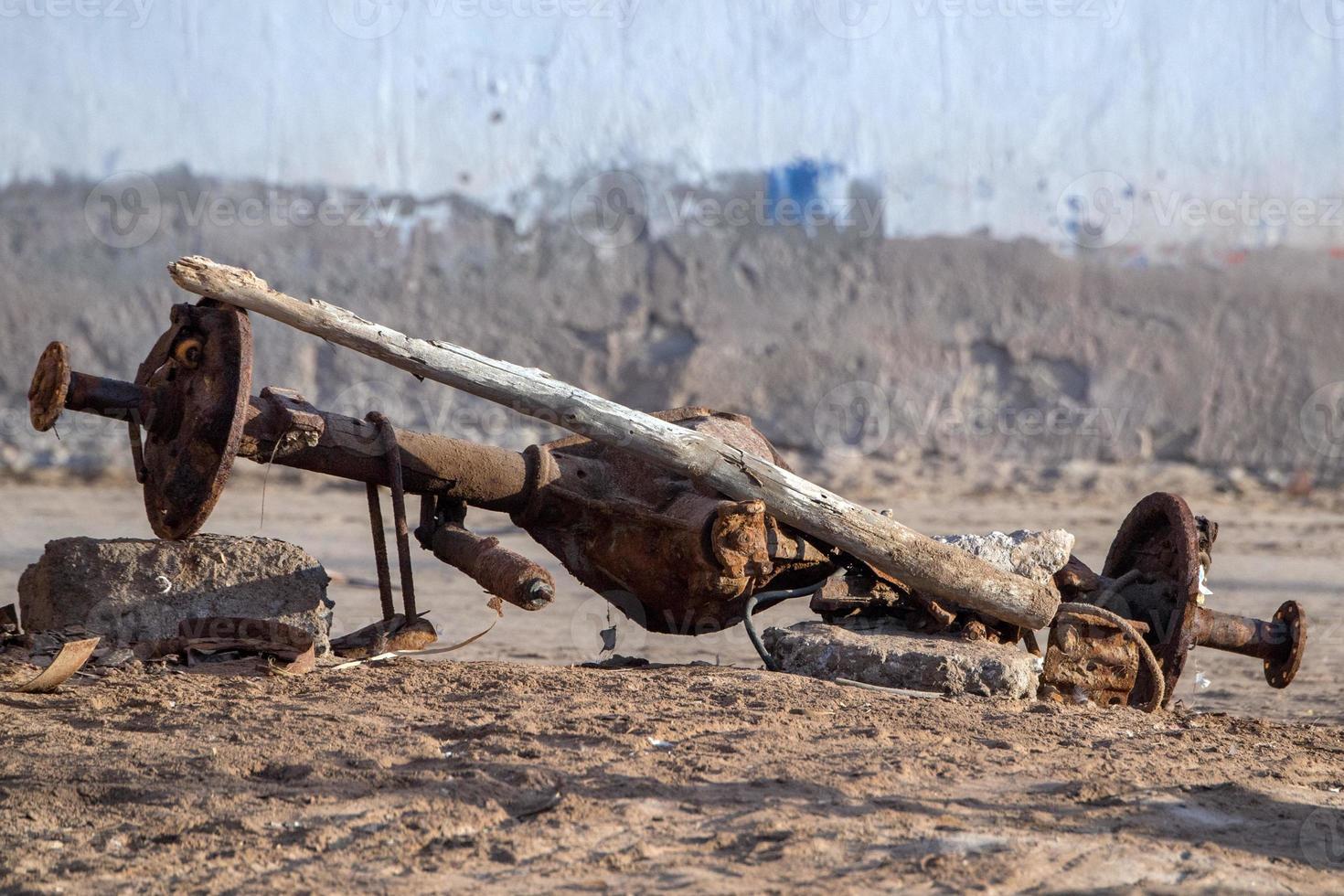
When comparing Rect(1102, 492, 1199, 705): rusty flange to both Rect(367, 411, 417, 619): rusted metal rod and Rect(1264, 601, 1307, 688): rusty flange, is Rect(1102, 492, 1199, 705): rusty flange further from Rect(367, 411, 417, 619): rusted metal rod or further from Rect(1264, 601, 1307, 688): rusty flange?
Rect(367, 411, 417, 619): rusted metal rod

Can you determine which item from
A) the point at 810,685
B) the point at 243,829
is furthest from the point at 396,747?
the point at 810,685

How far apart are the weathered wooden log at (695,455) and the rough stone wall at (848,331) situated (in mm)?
6116

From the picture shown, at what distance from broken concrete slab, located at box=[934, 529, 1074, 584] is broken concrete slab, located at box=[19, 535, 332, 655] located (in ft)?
7.14

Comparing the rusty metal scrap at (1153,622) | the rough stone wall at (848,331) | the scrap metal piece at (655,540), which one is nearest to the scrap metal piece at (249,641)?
the scrap metal piece at (655,540)

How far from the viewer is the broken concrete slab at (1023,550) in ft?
14.5

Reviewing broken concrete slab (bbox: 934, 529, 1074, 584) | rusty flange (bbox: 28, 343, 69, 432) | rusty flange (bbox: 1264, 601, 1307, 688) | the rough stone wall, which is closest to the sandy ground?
rusty flange (bbox: 1264, 601, 1307, 688)

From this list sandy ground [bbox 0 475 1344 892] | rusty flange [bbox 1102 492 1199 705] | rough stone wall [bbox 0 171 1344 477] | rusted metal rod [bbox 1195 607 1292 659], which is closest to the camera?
sandy ground [bbox 0 475 1344 892]

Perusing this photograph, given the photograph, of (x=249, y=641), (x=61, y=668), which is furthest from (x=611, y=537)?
(x=61, y=668)

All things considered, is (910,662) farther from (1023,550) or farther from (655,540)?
(655,540)

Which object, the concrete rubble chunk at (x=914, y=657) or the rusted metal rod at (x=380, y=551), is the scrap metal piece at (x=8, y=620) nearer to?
the rusted metal rod at (x=380, y=551)

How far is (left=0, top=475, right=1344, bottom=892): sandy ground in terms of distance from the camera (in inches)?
98.9

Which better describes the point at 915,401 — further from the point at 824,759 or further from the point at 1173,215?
the point at 824,759

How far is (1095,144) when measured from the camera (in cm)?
1028

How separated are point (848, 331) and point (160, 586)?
23.6 ft
